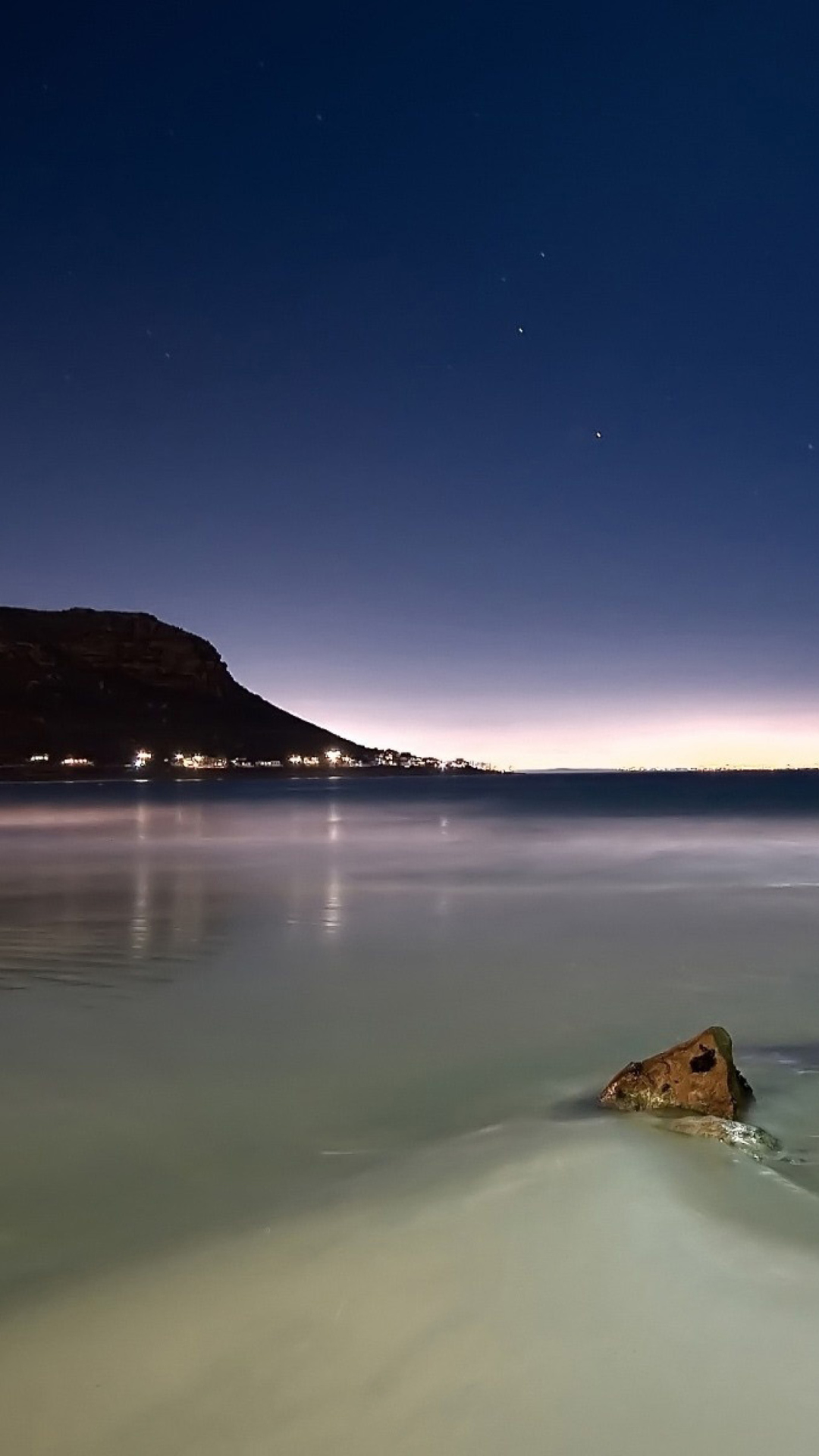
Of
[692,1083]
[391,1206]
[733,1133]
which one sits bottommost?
[391,1206]

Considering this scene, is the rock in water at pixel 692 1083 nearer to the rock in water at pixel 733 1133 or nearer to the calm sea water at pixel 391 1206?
the rock in water at pixel 733 1133

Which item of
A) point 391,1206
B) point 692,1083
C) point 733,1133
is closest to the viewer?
point 391,1206

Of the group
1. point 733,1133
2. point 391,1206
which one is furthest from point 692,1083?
point 391,1206

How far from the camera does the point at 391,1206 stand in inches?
191

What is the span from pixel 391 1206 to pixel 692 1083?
2.14m

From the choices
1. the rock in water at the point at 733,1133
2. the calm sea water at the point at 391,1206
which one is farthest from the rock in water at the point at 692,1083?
the calm sea water at the point at 391,1206

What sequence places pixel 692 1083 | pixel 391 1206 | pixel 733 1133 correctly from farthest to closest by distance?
pixel 692 1083 < pixel 733 1133 < pixel 391 1206

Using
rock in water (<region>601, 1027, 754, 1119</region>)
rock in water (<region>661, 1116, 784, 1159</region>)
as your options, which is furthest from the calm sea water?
rock in water (<region>601, 1027, 754, 1119</region>)

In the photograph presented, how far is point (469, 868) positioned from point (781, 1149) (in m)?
21.7

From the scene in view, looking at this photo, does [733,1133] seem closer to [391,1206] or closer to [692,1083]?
[692,1083]

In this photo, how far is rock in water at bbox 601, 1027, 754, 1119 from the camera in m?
5.89

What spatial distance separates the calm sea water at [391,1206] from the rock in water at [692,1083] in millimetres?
360

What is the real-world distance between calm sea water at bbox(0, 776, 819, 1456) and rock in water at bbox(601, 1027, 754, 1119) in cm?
36

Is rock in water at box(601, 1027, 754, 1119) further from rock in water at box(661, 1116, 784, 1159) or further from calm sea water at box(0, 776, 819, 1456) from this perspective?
calm sea water at box(0, 776, 819, 1456)
